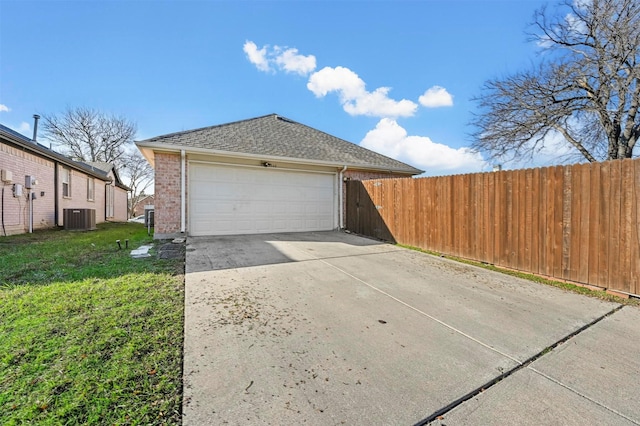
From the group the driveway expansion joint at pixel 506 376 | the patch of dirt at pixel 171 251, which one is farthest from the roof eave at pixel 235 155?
the driveway expansion joint at pixel 506 376

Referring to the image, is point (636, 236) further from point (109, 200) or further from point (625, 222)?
point (109, 200)

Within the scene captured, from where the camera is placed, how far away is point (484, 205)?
5.62 m

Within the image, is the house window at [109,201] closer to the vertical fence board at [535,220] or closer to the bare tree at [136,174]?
the bare tree at [136,174]

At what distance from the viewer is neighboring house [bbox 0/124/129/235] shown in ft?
27.6

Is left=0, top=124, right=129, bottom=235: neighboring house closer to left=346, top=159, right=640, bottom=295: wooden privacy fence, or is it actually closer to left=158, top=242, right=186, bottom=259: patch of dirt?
left=158, top=242, right=186, bottom=259: patch of dirt

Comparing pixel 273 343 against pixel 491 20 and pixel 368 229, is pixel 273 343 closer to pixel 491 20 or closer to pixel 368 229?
pixel 368 229

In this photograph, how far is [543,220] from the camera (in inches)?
182

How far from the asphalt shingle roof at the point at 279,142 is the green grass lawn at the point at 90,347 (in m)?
5.16

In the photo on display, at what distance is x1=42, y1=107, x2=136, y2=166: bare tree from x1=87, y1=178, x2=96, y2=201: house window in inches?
492

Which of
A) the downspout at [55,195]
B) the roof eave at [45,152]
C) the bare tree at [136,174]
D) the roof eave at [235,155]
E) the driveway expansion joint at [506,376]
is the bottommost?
the driveway expansion joint at [506,376]

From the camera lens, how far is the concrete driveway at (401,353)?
1.66 meters

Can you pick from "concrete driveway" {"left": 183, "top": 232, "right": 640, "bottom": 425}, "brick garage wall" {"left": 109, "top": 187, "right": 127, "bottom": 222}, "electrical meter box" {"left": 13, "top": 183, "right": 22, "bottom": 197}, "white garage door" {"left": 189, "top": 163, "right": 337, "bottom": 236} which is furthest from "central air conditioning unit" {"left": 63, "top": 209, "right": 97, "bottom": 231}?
"concrete driveway" {"left": 183, "top": 232, "right": 640, "bottom": 425}

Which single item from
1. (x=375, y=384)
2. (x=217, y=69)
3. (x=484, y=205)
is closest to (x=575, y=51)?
(x=484, y=205)

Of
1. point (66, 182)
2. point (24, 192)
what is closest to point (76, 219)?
point (24, 192)
